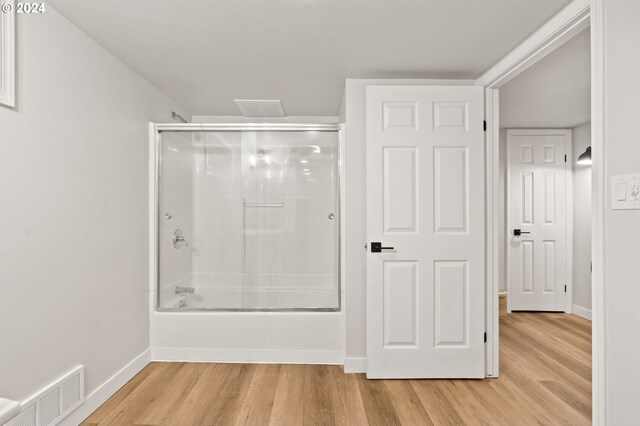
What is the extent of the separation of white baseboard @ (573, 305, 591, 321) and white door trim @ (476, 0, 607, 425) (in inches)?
92.4

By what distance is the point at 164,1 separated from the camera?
177 cm

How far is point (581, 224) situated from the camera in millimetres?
4238

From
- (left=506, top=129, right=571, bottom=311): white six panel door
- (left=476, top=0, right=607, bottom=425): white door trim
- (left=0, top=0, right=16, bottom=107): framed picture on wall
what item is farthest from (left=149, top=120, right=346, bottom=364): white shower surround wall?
(left=506, top=129, right=571, bottom=311): white six panel door

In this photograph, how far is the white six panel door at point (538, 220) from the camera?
4.35 m

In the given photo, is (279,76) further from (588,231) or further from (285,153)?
(588,231)

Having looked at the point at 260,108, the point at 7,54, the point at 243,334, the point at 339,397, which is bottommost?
the point at 339,397

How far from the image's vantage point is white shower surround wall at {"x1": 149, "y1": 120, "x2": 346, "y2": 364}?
9.48ft

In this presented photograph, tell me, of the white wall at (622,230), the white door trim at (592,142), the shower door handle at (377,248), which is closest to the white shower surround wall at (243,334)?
the shower door handle at (377,248)

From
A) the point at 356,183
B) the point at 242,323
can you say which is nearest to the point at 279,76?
the point at 356,183

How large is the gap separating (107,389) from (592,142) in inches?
124

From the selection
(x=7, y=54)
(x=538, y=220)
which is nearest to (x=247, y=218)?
(x=7, y=54)

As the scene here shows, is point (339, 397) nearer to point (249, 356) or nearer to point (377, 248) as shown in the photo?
point (249, 356)

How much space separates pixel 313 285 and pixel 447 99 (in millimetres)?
1864

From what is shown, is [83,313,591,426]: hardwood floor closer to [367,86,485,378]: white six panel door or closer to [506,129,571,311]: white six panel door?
[367,86,485,378]: white six panel door
